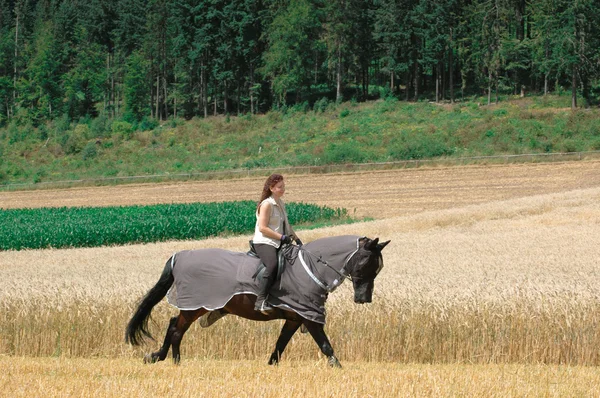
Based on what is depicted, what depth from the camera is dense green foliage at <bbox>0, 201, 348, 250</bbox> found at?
29272 mm

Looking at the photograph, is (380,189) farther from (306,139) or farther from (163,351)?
(163,351)

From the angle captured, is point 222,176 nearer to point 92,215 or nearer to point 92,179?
point 92,179

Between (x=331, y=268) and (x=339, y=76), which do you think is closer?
(x=331, y=268)

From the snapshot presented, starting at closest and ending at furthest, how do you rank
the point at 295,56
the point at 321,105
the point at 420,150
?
the point at 420,150 < the point at 321,105 < the point at 295,56

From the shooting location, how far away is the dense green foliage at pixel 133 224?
2927 cm

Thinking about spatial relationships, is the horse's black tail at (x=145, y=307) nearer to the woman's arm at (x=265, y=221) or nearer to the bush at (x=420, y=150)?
the woman's arm at (x=265, y=221)

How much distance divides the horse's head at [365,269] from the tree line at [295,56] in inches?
2507

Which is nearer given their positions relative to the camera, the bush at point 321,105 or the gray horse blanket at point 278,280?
the gray horse blanket at point 278,280

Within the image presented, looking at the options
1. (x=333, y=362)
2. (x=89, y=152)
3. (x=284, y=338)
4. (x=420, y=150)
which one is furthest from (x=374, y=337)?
(x=89, y=152)

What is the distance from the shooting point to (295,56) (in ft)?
285

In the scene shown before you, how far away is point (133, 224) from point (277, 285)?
2229 cm

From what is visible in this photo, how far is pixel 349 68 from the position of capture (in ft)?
307

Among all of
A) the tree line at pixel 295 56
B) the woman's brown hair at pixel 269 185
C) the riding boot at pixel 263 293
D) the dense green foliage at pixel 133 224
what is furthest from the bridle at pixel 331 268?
the tree line at pixel 295 56

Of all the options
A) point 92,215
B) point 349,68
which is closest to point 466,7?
point 349,68
